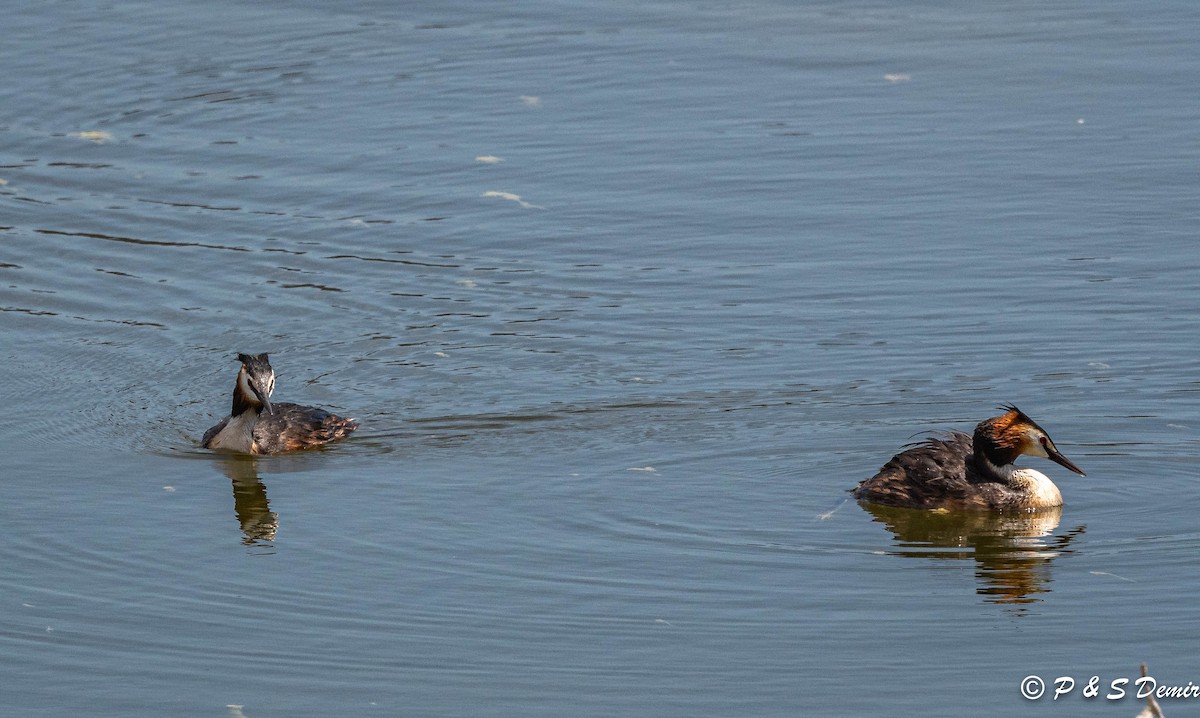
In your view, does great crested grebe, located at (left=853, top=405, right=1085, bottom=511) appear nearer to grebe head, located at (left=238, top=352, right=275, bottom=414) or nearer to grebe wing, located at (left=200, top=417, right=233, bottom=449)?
grebe head, located at (left=238, top=352, right=275, bottom=414)

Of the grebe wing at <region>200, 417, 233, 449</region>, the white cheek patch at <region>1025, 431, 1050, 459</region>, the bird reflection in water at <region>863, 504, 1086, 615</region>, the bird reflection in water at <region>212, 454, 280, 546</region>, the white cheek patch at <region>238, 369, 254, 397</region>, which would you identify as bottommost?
the bird reflection in water at <region>863, 504, 1086, 615</region>

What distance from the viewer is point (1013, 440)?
1271 centimetres

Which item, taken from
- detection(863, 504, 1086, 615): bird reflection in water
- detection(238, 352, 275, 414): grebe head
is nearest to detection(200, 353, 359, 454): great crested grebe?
detection(238, 352, 275, 414): grebe head

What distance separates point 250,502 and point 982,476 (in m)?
5.22

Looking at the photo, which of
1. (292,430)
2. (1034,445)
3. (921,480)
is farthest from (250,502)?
(1034,445)

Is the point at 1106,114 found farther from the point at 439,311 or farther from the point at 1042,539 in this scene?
the point at 1042,539

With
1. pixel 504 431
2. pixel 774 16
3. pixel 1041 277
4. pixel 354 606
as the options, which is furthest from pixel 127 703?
pixel 774 16

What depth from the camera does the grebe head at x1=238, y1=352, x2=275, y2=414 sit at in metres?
14.4

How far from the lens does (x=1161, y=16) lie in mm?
26062

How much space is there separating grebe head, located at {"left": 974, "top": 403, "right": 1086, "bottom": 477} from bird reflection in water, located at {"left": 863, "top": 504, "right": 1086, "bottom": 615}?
1.26 ft

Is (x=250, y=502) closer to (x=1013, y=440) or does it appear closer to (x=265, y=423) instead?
(x=265, y=423)

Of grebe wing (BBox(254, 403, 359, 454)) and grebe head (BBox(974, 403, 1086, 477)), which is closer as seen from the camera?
grebe head (BBox(974, 403, 1086, 477))

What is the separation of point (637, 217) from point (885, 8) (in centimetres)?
942

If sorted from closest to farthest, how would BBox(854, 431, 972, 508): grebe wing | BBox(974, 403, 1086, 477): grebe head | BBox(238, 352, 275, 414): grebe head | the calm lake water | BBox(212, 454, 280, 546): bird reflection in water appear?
the calm lake water
BBox(212, 454, 280, 546): bird reflection in water
BBox(974, 403, 1086, 477): grebe head
BBox(854, 431, 972, 508): grebe wing
BBox(238, 352, 275, 414): grebe head
